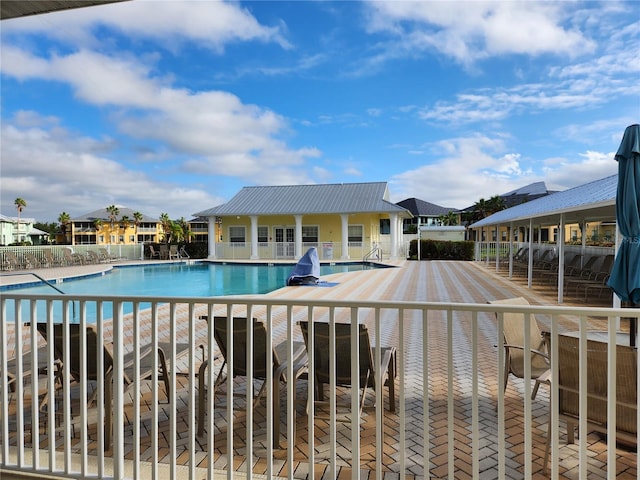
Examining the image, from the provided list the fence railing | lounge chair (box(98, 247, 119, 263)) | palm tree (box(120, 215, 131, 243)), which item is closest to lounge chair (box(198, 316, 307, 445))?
the fence railing

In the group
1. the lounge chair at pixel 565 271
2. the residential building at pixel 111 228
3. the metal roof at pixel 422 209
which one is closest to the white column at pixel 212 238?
the lounge chair at pixel 565 271

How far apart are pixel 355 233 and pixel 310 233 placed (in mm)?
3069

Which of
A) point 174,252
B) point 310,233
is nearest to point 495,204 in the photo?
point 310,233

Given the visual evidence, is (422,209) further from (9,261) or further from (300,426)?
(300,426)

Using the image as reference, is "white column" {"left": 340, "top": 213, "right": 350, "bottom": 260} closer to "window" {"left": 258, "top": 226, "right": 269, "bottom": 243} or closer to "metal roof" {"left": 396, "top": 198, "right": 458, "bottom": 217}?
"window" {"left": 258, "top": 226, "right": 269, "bottom": 243}

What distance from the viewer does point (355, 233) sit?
25781mm

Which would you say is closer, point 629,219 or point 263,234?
point 629,219

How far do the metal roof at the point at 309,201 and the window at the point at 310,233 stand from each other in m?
1.70

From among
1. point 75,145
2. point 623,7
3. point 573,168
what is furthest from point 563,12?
point 573,168

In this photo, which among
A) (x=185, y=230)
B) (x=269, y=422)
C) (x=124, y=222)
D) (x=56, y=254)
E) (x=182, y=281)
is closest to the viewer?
(x=269, y=422)

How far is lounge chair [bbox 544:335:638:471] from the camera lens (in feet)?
7.15

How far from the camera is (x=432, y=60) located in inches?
669

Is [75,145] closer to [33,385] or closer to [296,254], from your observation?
[296,254]

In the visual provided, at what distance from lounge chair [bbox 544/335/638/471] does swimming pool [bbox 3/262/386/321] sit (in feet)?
32.5
